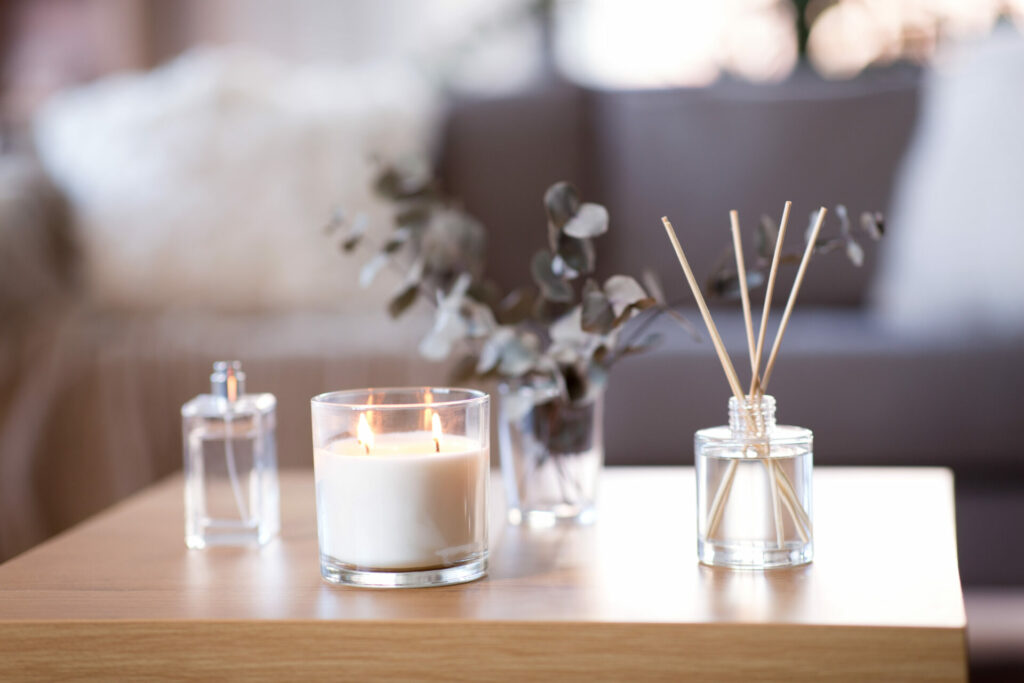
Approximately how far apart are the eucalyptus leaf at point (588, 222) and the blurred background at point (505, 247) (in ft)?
2.71

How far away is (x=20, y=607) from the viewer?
2.04 feet

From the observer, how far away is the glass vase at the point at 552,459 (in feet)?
2.77

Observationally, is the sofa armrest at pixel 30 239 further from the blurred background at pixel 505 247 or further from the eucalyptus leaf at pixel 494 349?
the eucalyptus leaf at pixel 494 349

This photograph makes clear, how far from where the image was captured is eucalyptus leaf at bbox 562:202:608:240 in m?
0.72

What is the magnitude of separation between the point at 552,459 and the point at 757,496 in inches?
8.5

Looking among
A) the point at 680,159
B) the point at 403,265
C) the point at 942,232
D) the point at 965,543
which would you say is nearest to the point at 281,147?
the point at 403,265

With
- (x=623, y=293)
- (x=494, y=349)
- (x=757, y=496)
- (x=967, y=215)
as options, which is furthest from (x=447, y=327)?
(x=967, y=215)

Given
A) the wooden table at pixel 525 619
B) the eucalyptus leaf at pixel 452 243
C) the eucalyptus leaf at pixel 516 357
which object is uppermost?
the eucalyptus leaf at pixel 452 243

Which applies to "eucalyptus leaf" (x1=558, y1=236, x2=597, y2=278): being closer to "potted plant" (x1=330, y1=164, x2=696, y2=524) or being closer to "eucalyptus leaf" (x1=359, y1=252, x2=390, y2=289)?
"potted plant" (x1=330, y1=164, x2=696, y2=524)

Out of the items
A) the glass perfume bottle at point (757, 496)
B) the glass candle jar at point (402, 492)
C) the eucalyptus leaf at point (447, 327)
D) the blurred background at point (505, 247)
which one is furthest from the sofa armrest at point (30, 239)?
the glass perfume bottle at point (757, 496)

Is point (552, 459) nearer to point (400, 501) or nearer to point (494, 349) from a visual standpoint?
point (494, 349)

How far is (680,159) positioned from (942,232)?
1.62ft

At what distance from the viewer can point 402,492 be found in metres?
0.64

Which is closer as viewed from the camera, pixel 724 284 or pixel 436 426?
pixel 436 426
